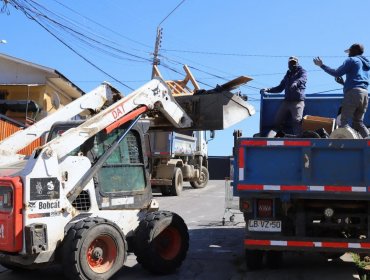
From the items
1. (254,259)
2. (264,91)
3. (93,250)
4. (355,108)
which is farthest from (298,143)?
(264,91)

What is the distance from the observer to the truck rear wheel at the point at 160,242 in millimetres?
7188

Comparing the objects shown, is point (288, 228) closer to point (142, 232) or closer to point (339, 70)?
point (142, 232)

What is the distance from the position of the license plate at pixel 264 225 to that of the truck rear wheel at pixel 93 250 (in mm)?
1651

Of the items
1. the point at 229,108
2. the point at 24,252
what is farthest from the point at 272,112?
the point at 24,252

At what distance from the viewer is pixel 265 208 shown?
6.97 meters

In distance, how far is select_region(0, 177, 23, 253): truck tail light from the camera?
6000 mm

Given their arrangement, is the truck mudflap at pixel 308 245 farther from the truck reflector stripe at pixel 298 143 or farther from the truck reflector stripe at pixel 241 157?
the truck reflector stripe at pixel 298 143

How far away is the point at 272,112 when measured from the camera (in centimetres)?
959

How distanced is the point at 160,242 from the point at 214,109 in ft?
7.83

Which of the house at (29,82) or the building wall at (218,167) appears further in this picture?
the building wall at (218,167)

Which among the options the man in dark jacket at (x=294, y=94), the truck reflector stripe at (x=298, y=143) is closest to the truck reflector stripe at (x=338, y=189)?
the truck reflector stripe at (x=298, y=143)

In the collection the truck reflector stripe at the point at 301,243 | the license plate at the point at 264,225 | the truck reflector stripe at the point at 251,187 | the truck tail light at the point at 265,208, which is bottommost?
the truck reflector stripe at the point at 301,243

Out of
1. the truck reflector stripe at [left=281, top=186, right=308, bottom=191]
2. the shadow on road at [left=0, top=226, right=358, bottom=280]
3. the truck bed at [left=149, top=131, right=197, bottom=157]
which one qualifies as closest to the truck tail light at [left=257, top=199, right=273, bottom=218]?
the truck reflector stripe at [left=281, top=186, right=308, bottom=191]

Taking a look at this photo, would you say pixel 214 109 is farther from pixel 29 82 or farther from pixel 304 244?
pixel 29 82
